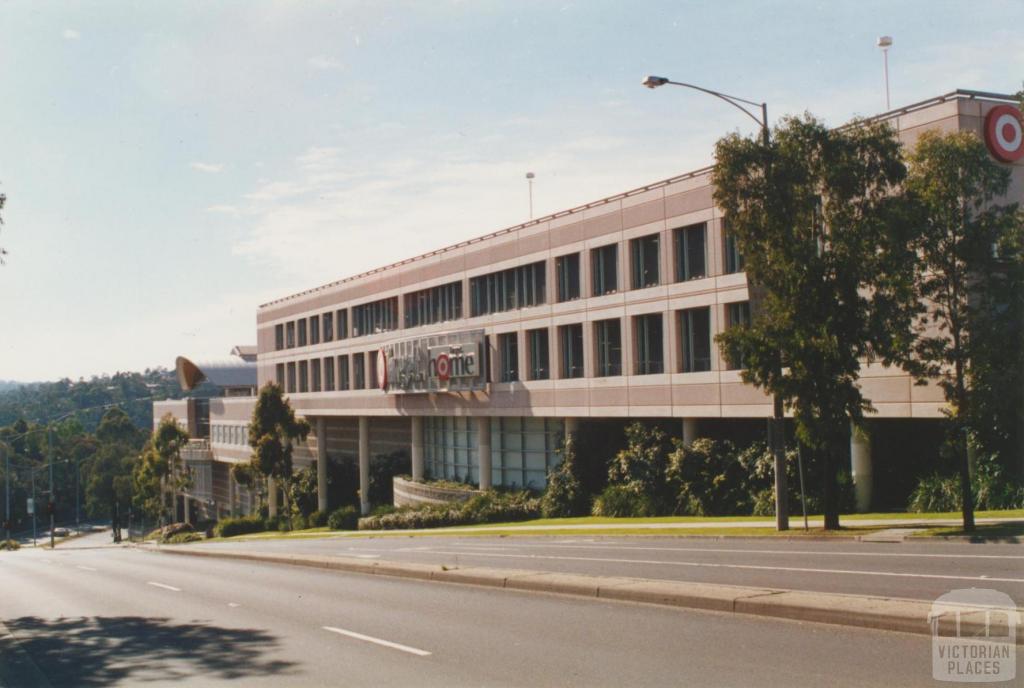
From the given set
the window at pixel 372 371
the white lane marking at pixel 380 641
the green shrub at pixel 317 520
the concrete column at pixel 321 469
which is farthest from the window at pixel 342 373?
the white lane marking at pixel 380 641

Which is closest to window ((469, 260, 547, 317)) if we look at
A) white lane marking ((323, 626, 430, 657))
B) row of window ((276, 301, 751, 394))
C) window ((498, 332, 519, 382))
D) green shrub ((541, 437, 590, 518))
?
window ((498, 332, 519, 382))

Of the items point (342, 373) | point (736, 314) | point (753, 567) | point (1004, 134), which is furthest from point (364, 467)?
point (753, 567)

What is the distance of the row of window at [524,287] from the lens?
3750cm

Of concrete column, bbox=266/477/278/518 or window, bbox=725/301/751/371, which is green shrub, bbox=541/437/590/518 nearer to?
window, bbox=725/301/751/371

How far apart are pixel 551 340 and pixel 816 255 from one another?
21.8m

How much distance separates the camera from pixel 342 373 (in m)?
68.1

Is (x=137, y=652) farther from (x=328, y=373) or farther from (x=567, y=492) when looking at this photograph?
(x=328, y=373)

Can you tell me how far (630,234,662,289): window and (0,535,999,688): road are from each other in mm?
22485

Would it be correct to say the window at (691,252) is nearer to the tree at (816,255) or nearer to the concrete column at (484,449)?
the tree at (816,255)

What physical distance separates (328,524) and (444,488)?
44.6 feet

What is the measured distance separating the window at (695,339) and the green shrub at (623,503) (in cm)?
510

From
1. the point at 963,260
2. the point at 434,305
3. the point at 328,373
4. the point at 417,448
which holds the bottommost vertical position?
the point at 417,448

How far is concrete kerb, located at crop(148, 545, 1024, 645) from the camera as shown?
11430 mm

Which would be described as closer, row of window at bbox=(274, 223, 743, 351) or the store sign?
row of window at bbox=(274, 223, 743, 351)
